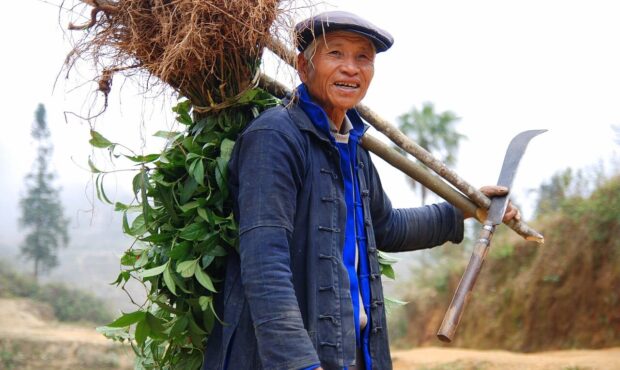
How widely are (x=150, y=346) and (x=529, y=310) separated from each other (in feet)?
34.0

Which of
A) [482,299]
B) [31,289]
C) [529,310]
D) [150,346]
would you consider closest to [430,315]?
[482,299]

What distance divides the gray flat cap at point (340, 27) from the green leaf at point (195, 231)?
2.18 ft

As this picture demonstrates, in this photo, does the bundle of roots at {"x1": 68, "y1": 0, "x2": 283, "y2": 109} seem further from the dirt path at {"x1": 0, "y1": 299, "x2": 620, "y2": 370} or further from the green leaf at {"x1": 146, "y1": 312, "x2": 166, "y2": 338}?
the dirt path at {"x1": 0, "y1": 299, "x2": 620, "y2": 370}

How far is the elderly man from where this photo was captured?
210 centimetres

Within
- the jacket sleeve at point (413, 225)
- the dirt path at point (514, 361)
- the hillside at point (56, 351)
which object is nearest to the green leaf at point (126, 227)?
the jacket sleeve at point (413, 225)

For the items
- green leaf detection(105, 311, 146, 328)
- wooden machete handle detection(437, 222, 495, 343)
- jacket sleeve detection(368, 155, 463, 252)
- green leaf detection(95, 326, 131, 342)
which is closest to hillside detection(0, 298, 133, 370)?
green leaf detection(95, 326, 131, 342)

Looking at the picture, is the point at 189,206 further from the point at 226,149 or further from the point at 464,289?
the point at 464,289

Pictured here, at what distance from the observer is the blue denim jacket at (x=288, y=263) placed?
2.08 meters

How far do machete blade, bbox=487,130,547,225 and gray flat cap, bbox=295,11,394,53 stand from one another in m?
0.85

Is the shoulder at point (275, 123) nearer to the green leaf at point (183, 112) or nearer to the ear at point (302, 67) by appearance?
the ear at point (302, 67)

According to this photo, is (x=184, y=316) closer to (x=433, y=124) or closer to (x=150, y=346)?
(x=150, y=346)

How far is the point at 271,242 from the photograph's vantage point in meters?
2.11

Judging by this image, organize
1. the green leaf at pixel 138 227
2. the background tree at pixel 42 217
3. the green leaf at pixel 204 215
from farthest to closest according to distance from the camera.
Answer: the background tree at pixel 42 217 < the green leaf at pixel 138 227 < the green leaf at pixel 204 215

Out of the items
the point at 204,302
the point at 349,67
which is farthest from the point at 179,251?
the point at 349,67
